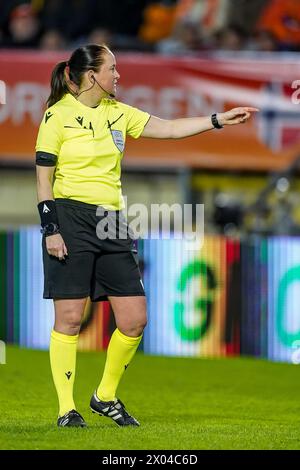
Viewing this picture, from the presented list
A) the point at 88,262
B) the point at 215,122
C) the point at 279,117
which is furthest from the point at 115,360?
the point at 279,117

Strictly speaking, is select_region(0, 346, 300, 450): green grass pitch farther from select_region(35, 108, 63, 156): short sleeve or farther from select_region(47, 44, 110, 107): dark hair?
select_region(47, 44, 110, 107): dark hair

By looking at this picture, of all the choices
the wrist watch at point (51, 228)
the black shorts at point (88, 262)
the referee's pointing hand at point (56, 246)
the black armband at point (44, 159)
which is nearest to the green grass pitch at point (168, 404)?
the black shorts at point (88, 262)

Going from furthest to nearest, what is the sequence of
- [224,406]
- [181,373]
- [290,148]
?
[290,148], [181,373], [224,406]

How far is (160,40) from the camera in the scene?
55.5 feet

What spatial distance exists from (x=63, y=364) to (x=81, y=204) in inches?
37.4

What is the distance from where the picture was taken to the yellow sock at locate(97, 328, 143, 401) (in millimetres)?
7996

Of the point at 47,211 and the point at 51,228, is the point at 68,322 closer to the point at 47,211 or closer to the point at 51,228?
the point at 51,228

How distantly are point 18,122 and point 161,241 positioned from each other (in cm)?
333

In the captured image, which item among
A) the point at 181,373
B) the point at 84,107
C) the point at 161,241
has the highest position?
the point at 84,107

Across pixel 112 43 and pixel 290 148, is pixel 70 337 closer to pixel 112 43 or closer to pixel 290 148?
pixel 290 148

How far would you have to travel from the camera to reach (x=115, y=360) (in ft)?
26.3

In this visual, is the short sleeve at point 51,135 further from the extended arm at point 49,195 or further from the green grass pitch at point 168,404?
the green grass pitch at point 168,404

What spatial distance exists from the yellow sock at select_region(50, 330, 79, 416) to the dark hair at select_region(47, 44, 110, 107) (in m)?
1.40

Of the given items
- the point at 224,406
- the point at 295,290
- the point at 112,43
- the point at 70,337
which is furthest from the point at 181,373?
the point at 112,43
